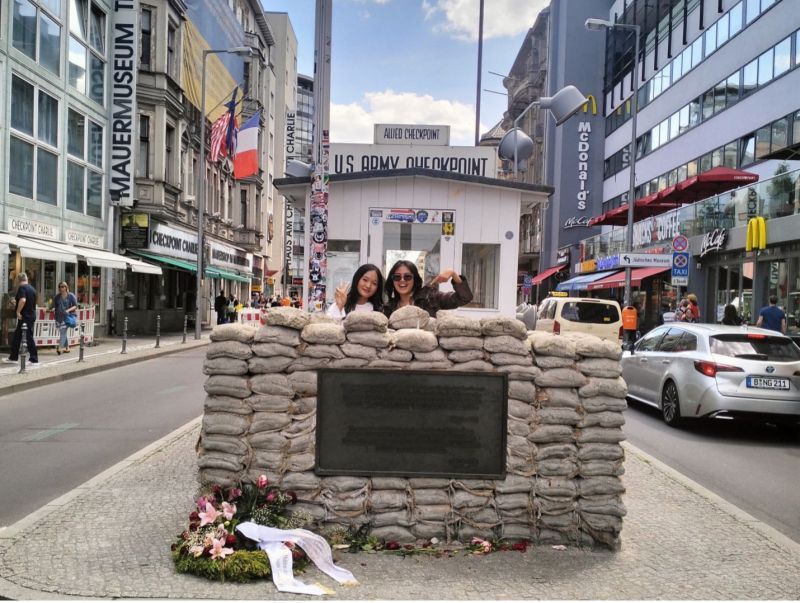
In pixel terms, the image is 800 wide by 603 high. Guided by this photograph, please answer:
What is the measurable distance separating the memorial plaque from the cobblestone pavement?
0.56 metres

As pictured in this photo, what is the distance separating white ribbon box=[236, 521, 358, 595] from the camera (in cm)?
365

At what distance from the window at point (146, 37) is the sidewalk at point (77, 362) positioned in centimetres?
1123

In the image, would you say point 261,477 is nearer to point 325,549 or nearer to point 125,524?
point 325,549

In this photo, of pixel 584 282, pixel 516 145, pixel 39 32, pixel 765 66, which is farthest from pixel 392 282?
pixel 584 282

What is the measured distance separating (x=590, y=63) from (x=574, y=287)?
2352 cm

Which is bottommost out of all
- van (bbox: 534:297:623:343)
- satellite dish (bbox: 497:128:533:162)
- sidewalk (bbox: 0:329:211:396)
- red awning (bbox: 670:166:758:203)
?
sidewalk (bbox: 0:329:211:396)

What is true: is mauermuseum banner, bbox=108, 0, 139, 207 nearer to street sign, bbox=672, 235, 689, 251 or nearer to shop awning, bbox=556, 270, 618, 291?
street sign, bbox=672, 235, 689, 251

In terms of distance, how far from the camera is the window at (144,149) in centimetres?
2766

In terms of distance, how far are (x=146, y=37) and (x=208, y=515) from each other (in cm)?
2802

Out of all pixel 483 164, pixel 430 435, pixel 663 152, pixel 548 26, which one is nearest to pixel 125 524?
pixel 430 435

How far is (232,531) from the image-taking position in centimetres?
400

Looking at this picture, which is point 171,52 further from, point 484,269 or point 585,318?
point 484,269

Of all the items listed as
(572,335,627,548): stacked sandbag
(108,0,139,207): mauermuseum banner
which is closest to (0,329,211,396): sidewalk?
(108,0,139,207): mauermuseum banner

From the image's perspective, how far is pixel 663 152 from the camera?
123 ft
